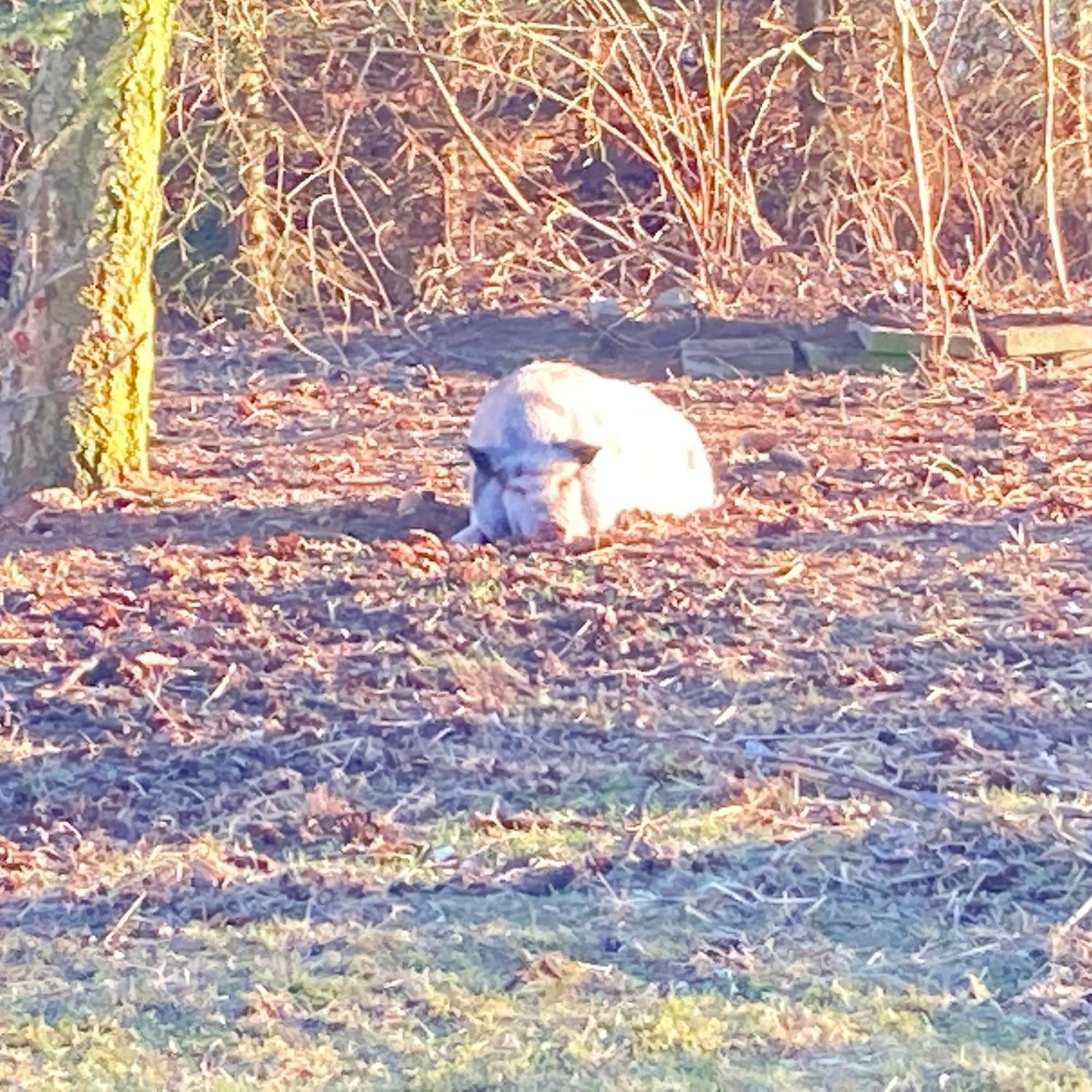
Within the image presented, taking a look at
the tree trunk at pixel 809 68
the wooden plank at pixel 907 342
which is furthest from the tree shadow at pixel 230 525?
the tree trunk at pixel 809 68

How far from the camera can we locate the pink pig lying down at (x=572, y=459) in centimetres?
828

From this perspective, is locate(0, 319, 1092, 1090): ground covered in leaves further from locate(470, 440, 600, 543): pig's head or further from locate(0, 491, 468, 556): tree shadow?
locate(470, 440, 600, 543): pig's head

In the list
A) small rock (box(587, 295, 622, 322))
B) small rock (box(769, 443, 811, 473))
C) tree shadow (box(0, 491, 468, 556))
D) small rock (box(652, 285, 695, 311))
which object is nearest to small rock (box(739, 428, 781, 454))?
small rock (box(769, 443, 811, 473))

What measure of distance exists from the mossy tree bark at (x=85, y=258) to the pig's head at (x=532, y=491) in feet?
5.47

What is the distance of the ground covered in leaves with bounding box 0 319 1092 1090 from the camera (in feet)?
14.8

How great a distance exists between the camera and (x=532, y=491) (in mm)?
8258

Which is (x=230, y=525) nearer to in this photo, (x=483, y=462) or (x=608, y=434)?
(x=483, y=462)

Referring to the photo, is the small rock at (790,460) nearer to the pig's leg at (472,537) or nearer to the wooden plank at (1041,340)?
the pig's leg at (472,537)

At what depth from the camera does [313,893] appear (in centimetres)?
526

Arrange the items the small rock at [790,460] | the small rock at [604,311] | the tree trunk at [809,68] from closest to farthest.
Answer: the small rock at [790,460]
the small rock at [604,311]
the tree trunk at [809,68]

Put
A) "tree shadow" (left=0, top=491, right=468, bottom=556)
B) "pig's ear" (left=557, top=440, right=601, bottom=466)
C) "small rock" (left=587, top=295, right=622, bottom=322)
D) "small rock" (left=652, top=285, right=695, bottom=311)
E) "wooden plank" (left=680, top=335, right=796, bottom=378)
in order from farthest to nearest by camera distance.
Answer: "small rock" (left=652, top=285, right=695, bottom=311), "small rock" (left=587, top=295, right=622, bottom=322), "wooden plank" (left=680, top=335, right=796, bottom=378), "tree shadow" (left=0, top=491, right=468, bottom=556), "pig's ear" (left=557, top=440, right=601, bottom=466)

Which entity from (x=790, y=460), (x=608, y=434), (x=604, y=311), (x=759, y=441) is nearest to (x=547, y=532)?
(x=608, y=434)

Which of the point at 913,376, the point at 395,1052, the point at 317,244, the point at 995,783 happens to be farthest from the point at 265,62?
the point at 395,1052

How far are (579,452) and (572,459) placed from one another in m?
0.05
